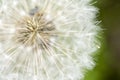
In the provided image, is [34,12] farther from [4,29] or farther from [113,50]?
[113,50]

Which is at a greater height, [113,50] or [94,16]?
[94,16]

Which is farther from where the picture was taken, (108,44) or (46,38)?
(108,44)

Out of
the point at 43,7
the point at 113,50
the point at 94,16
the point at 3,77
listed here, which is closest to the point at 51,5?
the point at 43,7

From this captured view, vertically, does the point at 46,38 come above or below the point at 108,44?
above

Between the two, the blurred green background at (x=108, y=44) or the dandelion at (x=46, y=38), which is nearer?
the dandelion at (x=46, y=38)
